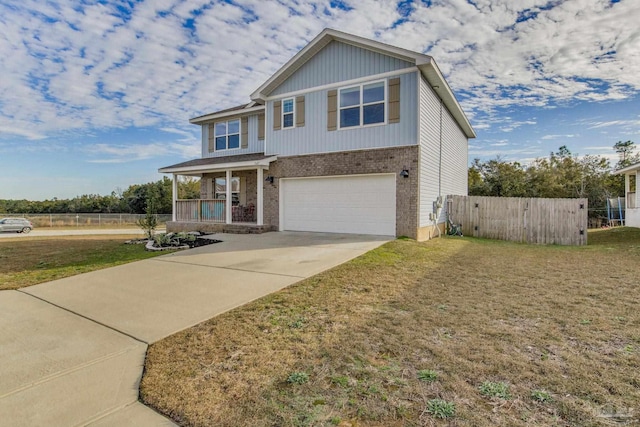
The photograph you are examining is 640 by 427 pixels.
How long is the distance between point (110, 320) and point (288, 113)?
11.1 meters

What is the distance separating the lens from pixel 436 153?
1336 cm

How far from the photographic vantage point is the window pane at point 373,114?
462 inches

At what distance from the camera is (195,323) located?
417 centimetres

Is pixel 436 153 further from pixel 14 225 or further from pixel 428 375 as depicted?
pixel 14 225

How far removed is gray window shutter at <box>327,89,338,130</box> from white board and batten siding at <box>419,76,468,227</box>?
3.17 meters

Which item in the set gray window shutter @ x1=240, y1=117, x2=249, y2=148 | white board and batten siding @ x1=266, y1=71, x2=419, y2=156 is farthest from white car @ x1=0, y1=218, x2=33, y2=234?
white board and batten siding @ x1=266, y1=71, x2=419, y2=156

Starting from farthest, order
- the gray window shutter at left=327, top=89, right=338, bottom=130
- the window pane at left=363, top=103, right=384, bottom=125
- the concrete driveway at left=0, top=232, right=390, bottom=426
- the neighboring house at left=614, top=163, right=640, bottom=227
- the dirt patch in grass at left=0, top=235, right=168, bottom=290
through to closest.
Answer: the neighboring house at left=614, top=163, right=640, bottom=227 → the gray window shutter at left=327, top=89, right=338, bottom=130 → the window pane at left=363, top=103, right=384, bottom=125 → the dirt patch in grass at left=0, top=235, right=168, bottom=290 → the concrete driveway at left=0, top=232, right=390, bottom=426

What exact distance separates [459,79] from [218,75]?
12031 mm

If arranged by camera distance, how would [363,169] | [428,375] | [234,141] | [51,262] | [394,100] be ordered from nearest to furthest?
[428,375] → [51,262] → [394,100] → [363,169] → [234,141]

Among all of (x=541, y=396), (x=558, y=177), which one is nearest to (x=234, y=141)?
(x=541, y=396)

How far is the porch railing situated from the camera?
14812mm

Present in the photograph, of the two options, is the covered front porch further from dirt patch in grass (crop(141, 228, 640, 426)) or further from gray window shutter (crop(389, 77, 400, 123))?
dirt patch in grass (crop(141, 228, 640, 426))

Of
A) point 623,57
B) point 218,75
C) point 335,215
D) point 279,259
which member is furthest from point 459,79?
point 279,259

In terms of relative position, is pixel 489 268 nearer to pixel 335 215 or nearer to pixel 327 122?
pixel 335 215
